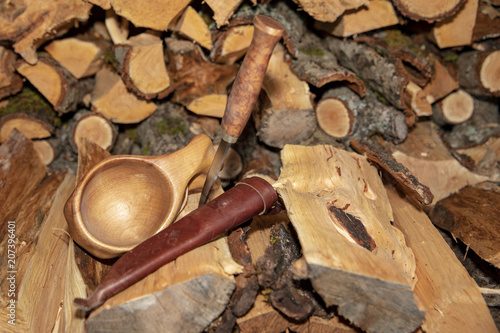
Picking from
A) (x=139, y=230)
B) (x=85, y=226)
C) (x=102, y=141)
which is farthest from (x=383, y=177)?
(x=102, y=141)

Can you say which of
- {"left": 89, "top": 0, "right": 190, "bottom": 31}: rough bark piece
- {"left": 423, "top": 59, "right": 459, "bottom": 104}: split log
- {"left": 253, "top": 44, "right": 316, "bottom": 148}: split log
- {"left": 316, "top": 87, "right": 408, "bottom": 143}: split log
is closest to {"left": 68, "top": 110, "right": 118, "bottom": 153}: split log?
{"left": 89, "top": 0, "right": 190, "bottom": 31}: rough bark piece

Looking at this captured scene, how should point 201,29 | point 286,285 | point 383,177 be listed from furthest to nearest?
point 201,29 < point 383,177 < point 286,285

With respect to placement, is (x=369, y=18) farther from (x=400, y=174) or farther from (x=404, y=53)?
(x=400, y=174)

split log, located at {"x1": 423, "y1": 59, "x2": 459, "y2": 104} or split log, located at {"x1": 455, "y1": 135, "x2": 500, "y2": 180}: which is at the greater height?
split log, located at {"x1": 423, "y1": 59, "x2": 459, "y2": 104}

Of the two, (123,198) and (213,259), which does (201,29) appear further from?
(213,259)

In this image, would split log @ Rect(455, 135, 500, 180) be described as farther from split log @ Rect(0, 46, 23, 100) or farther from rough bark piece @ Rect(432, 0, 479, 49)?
split log @ Rect(0, 46, 23, 100)

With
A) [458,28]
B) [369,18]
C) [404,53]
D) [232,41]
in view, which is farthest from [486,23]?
[232,41]
